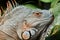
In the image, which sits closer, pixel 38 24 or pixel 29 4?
pixel 38 24

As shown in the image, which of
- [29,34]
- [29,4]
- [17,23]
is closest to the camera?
[29,34]

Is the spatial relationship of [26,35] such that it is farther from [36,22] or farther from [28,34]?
[36,22]

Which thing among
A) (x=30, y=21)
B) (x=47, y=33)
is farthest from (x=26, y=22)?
(x=47, y=33)

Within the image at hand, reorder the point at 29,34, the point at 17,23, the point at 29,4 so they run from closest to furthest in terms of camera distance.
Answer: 1. the point at 29,34
2. the point at 17,23
3. the point at 29,4

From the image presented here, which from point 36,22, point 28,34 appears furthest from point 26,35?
point 36,22

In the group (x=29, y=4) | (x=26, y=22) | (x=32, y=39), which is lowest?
(x=29, y=4)

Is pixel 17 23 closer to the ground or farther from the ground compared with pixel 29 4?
farther from the ground

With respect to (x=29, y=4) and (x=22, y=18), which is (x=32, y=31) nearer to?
(x=22, y=18)
